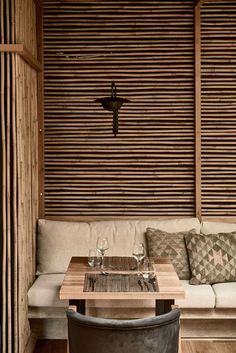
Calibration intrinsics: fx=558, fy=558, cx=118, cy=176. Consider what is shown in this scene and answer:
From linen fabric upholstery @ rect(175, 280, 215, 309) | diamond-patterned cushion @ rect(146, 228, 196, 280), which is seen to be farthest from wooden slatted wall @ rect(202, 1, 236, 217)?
linen fabric upholstery @ rect(175, 280, 215, 309)

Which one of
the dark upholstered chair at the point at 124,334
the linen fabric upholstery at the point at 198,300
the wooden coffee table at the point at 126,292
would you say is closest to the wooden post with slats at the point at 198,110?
the linen fabric upholstery at the point at 198,300

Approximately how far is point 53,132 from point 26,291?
156 cm

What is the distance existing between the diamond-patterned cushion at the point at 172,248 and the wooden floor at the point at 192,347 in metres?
0.57

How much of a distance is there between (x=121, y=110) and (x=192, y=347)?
2221mm

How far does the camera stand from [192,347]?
14.8 feet

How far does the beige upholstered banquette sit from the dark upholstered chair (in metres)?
1.75

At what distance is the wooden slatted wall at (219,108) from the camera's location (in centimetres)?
521

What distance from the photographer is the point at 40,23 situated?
5.17 meters

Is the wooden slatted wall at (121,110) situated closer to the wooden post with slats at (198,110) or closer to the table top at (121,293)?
the wooden post with slats at (198,110)

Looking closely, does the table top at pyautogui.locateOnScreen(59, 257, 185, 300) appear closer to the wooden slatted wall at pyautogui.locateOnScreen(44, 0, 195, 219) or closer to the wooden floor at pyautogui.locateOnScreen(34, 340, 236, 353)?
the wooden floor at pyautogui.locateOnScreen(34, 340, 236, 353)

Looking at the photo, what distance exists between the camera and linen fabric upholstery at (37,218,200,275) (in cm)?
498

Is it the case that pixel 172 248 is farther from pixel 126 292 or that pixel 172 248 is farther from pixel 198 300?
pixel 126 292

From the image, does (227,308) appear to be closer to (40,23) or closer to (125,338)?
(125,338)

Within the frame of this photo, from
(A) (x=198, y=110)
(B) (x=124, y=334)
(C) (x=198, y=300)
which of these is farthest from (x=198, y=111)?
(B) (x=124, y=334)
